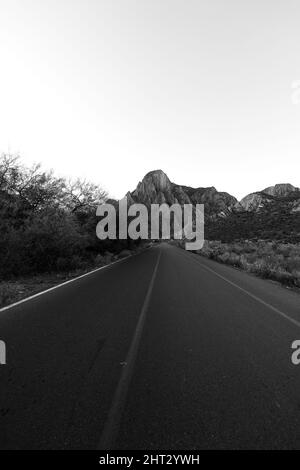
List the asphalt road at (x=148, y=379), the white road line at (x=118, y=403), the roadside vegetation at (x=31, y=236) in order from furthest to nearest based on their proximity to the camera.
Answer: the roadside vegetation at (x=31, y=236) < the asphalt road at (x=148, y=379) < the white road line at (x=118, y=403)

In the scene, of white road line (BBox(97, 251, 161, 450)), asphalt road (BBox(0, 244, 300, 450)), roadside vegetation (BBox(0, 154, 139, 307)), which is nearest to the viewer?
white road line (BBox(97, 251, 161, 450))

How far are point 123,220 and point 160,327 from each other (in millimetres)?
32161

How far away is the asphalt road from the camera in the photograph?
8.52 ft

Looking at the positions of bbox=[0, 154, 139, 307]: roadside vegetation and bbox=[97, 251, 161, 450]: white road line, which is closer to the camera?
bbox=[97, 251, 161, 450]: white road line

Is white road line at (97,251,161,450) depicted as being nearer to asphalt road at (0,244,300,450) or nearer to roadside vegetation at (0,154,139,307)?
asphalt road at (0,244,300,450)

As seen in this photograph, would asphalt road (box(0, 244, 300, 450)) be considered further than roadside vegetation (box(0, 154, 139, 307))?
No

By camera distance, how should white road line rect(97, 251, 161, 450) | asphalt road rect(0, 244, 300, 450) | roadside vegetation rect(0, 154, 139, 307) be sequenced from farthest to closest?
roadside vegetation rect(0, 154, 139, 307), asphalt road rect(0, 244, 300, 450), white road line rect(97, 251, 161, 450)

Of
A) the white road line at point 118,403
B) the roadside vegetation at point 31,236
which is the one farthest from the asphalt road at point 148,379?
the roadside vegetation at point 31,236

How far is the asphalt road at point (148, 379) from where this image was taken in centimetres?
260

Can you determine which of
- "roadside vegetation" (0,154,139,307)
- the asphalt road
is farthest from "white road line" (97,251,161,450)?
"roadside vegetation" (0,154,139,307)

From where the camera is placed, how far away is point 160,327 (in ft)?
19.5

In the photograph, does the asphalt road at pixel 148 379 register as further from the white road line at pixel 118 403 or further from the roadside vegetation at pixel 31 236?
the roadside vegetation at pixel 31 236

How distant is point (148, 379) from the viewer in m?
3.68
